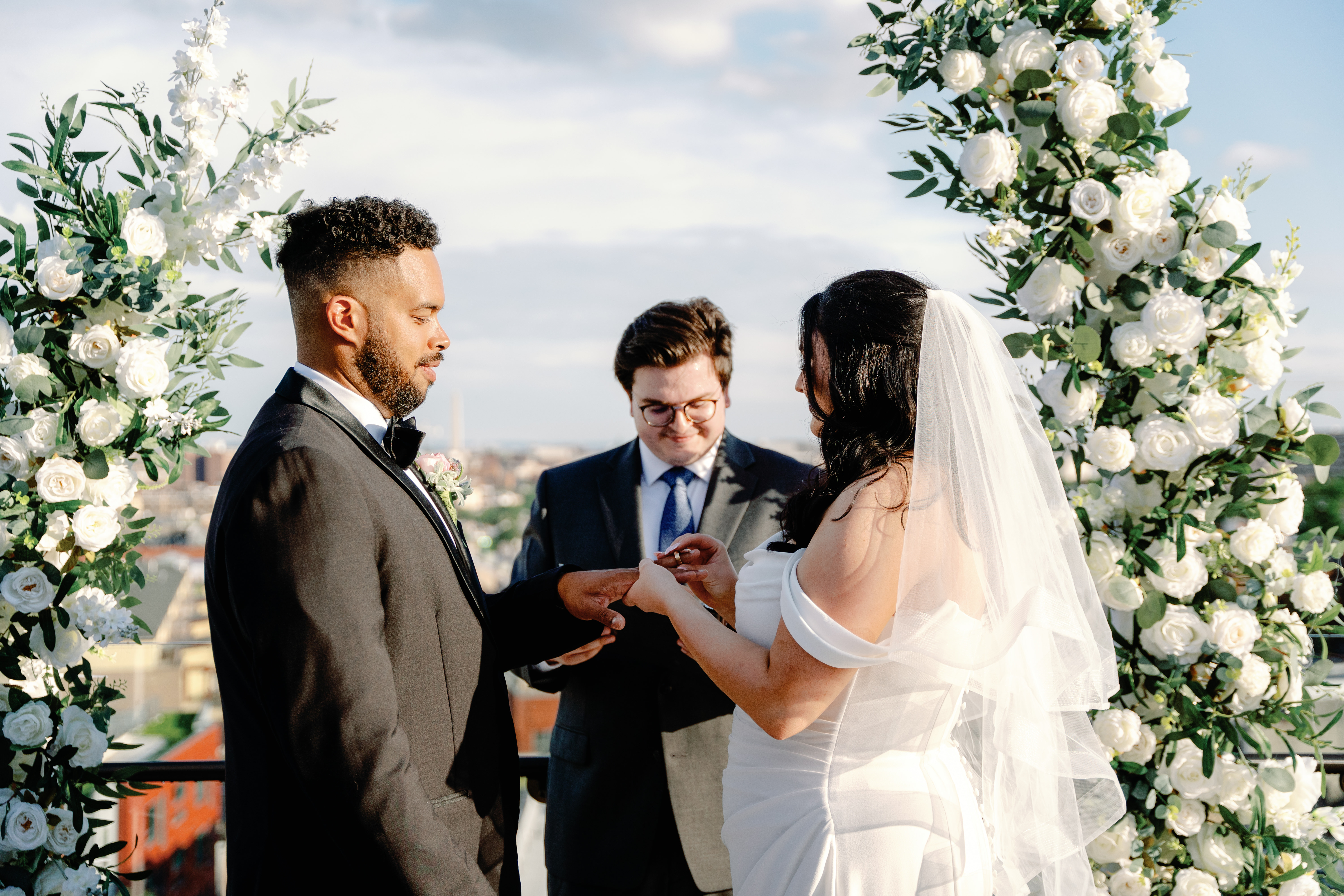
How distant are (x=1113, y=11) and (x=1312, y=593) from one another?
1.59 metres

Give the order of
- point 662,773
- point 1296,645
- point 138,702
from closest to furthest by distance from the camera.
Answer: point 1296,645 < point 662,773 < point 138,702

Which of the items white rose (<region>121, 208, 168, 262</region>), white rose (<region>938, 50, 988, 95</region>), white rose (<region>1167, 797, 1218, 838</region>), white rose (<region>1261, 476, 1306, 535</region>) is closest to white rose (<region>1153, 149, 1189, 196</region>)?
white rose (<region>938, 50, 988, 95</region>)

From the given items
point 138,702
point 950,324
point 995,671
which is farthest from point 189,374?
point 995,671

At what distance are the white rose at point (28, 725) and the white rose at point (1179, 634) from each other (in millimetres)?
2819

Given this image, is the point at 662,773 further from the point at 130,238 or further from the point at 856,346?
the point at 130,238

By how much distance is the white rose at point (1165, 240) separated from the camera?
8.08 ft

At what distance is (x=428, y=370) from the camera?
7.49 ft

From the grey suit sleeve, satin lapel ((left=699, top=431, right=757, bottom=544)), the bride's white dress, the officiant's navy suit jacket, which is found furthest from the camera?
satin lapel ((left=699, top=431, right=757, bottom=544))

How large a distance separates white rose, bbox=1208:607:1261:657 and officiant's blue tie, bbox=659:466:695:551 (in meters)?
1.49

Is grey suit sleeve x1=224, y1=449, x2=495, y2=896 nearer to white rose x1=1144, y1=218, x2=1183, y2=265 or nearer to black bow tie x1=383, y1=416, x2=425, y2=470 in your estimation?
black bow tie x1=383, y1=416, x2=425, y2=470

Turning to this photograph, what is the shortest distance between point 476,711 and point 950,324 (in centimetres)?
132

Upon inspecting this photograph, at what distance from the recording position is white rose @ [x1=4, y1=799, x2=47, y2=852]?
2.37 meters

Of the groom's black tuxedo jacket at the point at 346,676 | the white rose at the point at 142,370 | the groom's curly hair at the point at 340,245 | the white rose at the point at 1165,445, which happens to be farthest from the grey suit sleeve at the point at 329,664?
the white rose at the point at 1165,445

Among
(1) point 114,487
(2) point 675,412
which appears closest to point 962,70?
(2) point 675,412
